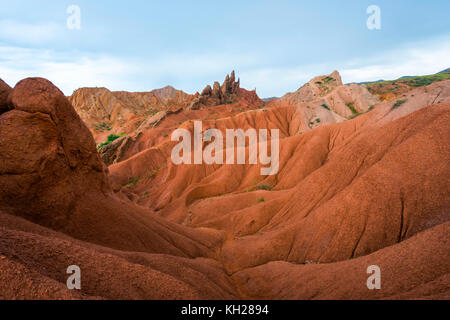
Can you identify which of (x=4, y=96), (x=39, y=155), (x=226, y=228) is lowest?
(x=226, y=228)

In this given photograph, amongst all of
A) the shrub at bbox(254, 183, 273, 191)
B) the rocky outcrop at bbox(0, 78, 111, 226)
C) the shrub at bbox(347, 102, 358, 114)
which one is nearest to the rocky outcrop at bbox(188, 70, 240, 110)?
the shrub at bbox(347, 102, 358, 114)

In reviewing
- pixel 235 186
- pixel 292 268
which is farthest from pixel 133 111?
pixel 292 268

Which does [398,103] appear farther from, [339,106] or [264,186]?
[339,106]

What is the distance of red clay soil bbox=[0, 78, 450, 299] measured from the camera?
368 centimetres

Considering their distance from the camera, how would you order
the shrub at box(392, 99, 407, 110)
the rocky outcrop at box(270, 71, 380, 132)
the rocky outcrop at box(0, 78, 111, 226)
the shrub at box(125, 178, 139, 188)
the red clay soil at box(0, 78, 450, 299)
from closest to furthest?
the red clay soil at box(0, 78, 450, 299) < the rocky outcrop at box(0, 78, 111, 226) < the shrub at box(392, 99, 407, 110) < the shrub at box(125, 178, 139, 188) < the rocky outcrop at box(270, 71, 380, 132)

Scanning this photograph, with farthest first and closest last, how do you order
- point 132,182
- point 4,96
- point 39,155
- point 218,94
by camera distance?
point 218,94 < point 132,182 < point 4,96 < point 39,155

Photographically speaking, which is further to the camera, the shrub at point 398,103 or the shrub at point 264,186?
the shrub at point 264,186

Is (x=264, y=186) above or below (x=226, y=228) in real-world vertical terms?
above

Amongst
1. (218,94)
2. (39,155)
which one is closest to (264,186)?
(39,155)

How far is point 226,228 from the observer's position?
1582 centimetres

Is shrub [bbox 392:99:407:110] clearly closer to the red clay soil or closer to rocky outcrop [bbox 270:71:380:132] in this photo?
the red clay soil

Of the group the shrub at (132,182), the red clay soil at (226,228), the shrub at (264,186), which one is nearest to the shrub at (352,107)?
the red clay soil at (226,228)

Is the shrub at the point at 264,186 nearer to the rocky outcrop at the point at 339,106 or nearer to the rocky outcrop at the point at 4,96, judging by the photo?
the rocky outcrop at the point at 4,96

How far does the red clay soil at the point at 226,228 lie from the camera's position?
12.1 feet
